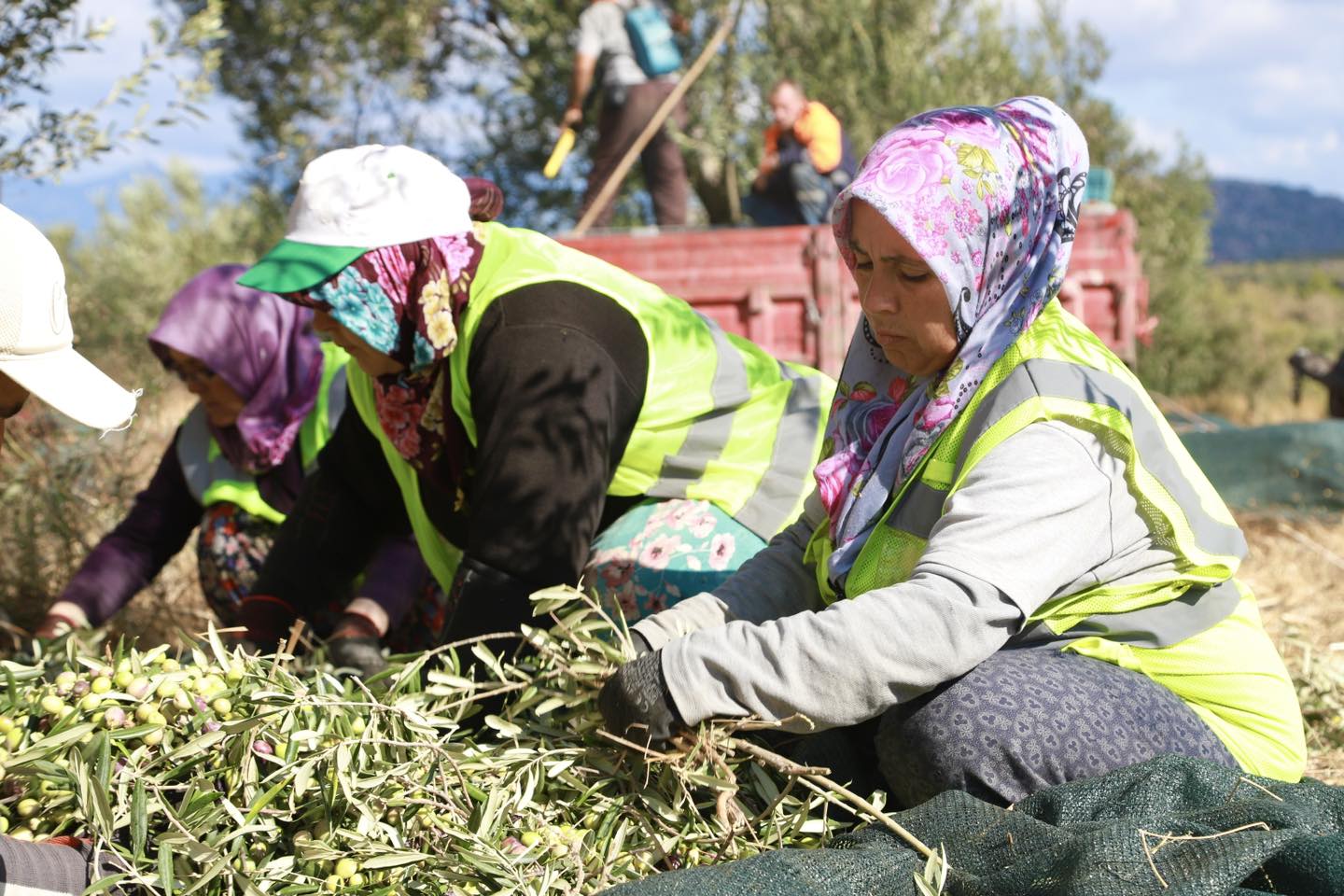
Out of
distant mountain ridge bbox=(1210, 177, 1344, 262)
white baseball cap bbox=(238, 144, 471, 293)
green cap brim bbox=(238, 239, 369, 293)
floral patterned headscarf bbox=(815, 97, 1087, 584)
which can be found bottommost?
distant mountain ridge bbox=(1210, 177, 1344, 262)

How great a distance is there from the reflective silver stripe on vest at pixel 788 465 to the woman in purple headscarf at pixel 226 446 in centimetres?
136

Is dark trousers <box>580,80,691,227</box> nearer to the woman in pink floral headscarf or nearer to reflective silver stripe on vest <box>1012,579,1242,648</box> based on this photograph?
the woman in pink floral headscarf

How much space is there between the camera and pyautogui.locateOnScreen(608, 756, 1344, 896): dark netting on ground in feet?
5.46

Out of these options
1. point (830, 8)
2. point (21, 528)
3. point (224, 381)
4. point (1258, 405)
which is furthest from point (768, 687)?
point (1258, 405)

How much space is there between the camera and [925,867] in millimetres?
1790

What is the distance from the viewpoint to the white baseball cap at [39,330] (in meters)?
1.80

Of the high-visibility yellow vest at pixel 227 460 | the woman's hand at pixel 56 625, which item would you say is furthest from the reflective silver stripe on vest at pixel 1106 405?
the woman's hand at pixel 56 625

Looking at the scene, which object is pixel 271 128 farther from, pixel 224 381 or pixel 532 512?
pixel 532 512

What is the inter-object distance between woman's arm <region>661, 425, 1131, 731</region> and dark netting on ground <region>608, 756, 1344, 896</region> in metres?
0.20

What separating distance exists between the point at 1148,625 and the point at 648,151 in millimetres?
7213

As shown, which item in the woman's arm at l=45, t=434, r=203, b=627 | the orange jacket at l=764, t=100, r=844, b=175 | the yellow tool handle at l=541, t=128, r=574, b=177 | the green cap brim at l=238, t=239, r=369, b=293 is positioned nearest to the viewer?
the green cap brim at l=238, t=239, r=369, b=293

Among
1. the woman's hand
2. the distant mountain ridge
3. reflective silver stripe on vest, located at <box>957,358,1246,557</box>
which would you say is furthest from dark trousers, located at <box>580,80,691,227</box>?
the distant mountain ridge

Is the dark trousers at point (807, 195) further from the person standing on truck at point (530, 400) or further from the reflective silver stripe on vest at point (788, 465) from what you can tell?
the person standing on truck at point (530, 400)

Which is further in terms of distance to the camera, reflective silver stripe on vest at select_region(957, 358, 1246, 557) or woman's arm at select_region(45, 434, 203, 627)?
woman's arm at select_region(45, 434, 203, 627)
